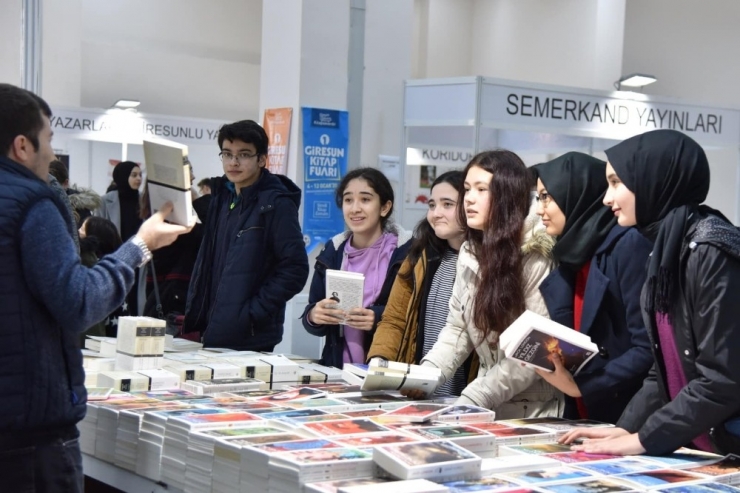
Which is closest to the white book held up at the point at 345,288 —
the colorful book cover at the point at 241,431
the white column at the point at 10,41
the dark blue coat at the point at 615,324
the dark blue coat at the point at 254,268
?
the dark blue coat at the point at 254,268

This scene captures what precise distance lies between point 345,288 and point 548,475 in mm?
1582

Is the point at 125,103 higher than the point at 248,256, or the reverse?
the point at 125,103

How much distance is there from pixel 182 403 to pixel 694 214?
4.92 ft

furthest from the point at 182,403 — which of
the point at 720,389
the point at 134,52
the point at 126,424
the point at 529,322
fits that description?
the point at 134,52

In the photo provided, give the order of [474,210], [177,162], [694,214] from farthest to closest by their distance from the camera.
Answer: [474,210]
[177,162]
[694,214]

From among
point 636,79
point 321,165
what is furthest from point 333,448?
point 636,79

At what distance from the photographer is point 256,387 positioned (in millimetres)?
3178

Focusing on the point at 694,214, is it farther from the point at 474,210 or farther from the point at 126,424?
the point at 126,424

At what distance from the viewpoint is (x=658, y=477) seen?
82.7 inches

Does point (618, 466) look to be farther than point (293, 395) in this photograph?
No

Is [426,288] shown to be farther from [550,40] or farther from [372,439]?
[550,40]

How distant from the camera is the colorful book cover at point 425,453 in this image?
2008 millimetres

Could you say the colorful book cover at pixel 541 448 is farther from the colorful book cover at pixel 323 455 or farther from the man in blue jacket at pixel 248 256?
the man in blue jacket at pixel 248 256

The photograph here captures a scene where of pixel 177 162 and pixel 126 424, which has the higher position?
pixel 177 162
